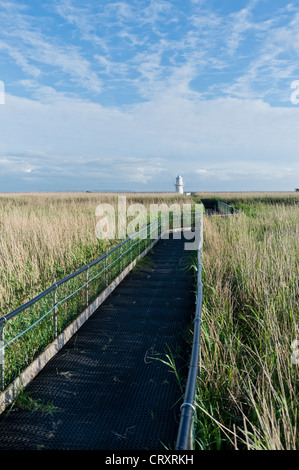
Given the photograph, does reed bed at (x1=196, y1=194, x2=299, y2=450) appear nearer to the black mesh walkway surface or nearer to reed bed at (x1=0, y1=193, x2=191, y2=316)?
the black mesh walkway surface

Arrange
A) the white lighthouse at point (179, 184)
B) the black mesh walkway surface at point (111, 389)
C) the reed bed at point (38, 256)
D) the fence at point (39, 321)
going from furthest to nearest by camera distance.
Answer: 1. the white lighthouse at point (179, 184)
2. the reed bed at point (38, 256)
3. the fence at point (39, 321)
4. the black mesh walkway surface at point (111, 389)

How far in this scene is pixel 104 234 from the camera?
482 inches

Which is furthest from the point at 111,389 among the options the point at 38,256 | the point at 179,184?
the point at 179,184

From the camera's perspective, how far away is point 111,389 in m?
3.90

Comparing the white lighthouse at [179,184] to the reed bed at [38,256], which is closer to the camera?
the reed bed at [38,256]

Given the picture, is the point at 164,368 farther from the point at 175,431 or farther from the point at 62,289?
the point at 62,289

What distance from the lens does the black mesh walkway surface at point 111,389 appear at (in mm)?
3123

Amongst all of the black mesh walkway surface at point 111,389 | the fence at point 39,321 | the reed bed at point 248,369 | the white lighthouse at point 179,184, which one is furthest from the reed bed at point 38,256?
the white lighthouse at point 179,184

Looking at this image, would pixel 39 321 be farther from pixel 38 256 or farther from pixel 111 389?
pixel 38 256

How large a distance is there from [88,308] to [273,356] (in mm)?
3427

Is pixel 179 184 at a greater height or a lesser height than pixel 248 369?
greater

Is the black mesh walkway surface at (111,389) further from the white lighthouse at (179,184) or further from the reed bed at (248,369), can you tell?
A: the white lighthouse at (179,184)

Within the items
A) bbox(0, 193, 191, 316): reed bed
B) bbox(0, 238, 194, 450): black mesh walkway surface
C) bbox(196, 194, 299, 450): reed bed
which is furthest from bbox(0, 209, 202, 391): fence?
bbox(196, 194, 299, 450): reed bed

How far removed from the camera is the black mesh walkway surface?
312 centimetres
